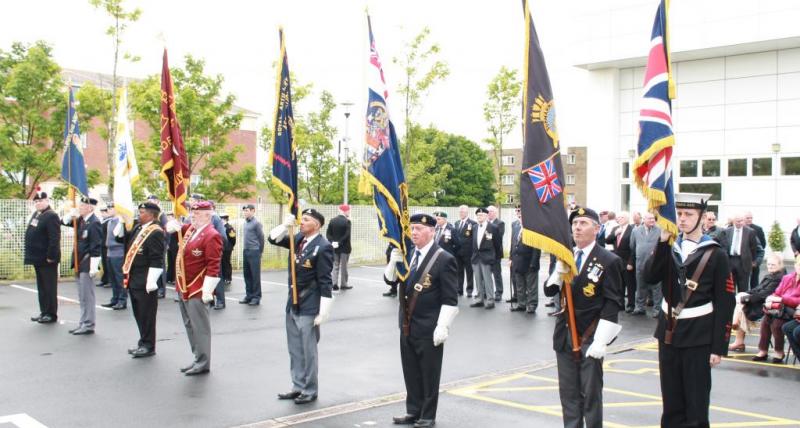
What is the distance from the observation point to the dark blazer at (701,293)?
5.44m

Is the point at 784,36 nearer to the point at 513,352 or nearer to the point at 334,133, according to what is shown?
the point at 334,133

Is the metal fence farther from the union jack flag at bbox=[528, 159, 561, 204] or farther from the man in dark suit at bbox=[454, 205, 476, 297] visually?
the union jack flag at bbox=[528, 159, 561, 204]

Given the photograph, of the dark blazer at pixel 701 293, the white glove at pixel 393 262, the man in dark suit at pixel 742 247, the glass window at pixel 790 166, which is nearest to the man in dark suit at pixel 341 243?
the man in dark suit at pixel 742 247

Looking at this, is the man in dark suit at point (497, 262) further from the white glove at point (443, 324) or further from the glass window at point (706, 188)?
the glass window at point (706, 188)

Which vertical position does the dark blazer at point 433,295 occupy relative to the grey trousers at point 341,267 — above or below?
above

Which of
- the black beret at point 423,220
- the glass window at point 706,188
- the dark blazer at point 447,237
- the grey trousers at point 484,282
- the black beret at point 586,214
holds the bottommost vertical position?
the grey trousers at point 484,282

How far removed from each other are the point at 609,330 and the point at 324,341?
631 cm

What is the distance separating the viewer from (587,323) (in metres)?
5.49

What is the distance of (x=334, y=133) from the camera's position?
32.4 meters

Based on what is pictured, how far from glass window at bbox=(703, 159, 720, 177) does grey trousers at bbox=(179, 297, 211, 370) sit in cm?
2683

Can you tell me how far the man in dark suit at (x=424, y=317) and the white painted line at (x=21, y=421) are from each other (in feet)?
10.8

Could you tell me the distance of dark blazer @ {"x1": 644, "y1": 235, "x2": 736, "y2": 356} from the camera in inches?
214

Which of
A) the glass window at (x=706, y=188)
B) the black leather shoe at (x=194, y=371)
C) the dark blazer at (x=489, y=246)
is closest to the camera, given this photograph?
the black leather shoe at (x=194, y=371)

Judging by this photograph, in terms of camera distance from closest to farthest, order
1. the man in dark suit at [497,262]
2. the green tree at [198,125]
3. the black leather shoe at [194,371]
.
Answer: the black leather shoe at [194,371]
the man in dark suit at [497,262]
the green tree at [198,125]
